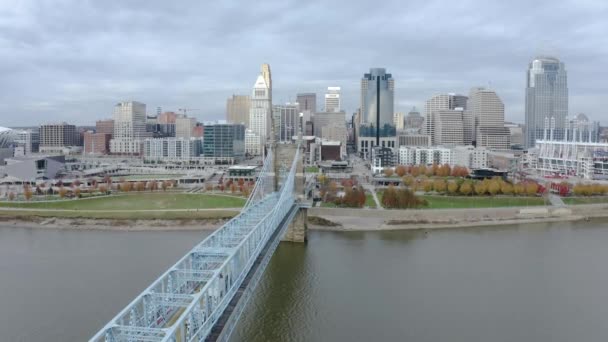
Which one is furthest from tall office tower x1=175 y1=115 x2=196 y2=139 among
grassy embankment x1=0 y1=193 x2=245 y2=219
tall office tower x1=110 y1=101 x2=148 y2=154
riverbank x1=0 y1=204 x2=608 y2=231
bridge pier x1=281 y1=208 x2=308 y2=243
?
bridge pier x1=281 y1=208 x2=308 y2=243

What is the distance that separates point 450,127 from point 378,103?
16.7 feet

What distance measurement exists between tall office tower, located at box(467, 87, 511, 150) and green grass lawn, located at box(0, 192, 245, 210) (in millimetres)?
23146

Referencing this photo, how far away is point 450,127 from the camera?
116ft

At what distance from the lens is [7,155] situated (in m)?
25.3

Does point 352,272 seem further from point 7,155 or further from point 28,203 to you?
point 7,155

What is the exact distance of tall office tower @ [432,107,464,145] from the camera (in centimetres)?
3528

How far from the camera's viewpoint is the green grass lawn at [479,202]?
43.8ft

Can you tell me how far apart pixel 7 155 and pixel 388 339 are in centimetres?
2497

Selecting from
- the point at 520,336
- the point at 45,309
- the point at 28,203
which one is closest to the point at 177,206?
the point at 28,203

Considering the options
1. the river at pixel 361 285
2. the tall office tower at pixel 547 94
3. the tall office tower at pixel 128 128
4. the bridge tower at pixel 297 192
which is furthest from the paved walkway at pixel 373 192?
the tall office tower at pixel 547 94

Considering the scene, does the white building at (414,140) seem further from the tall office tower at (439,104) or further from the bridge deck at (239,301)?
the bridge deck at (239,301)

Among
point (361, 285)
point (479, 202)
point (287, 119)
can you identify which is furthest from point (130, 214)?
point (287, 119)

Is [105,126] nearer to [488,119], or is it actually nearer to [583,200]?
[488,119]

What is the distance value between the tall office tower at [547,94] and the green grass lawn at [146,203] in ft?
106
